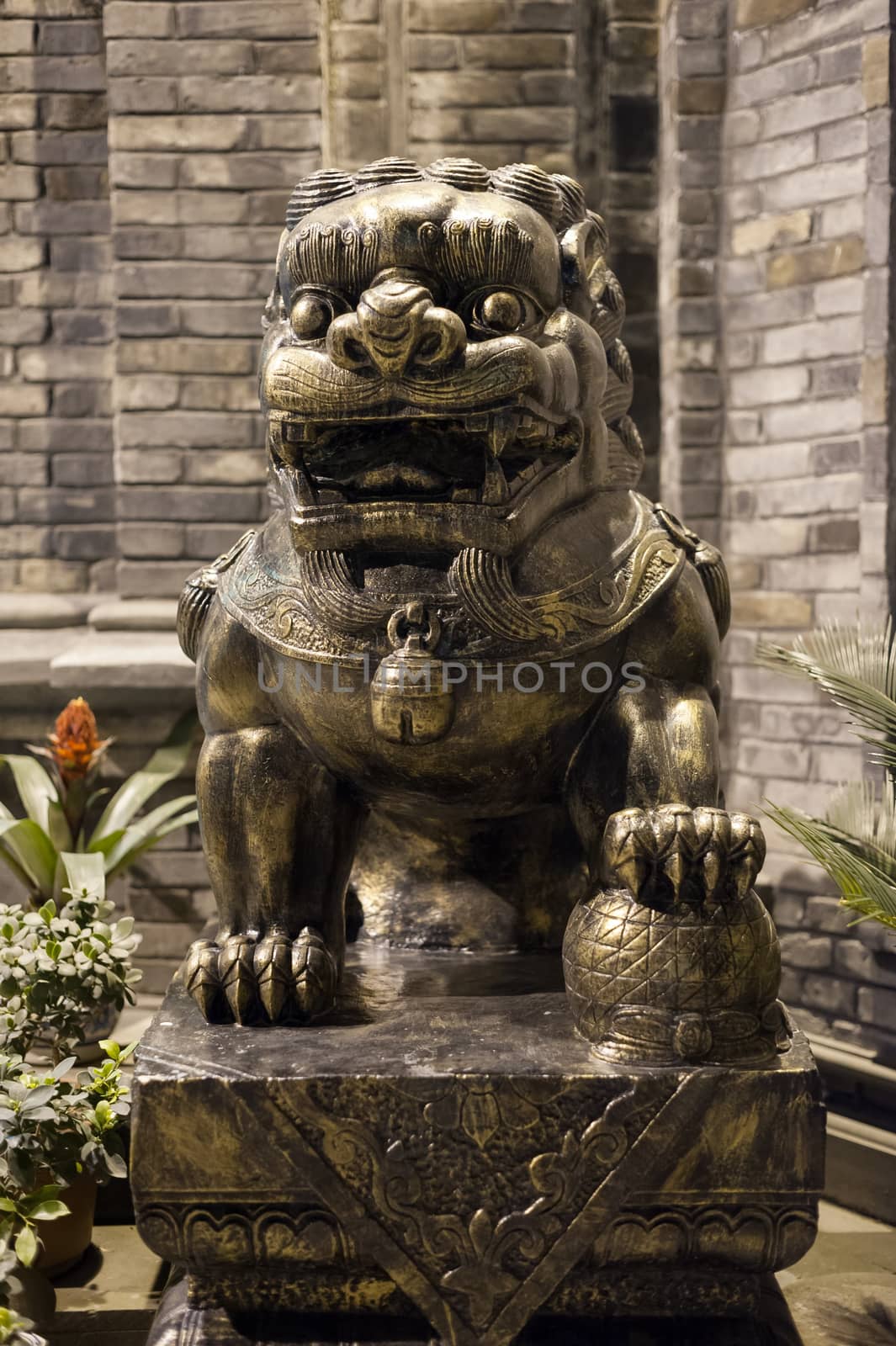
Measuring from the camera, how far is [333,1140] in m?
1.55

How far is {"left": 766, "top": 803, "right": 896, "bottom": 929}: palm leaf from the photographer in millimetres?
2252

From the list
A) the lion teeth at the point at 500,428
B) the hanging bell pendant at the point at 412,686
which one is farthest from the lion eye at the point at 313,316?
the hanging bell pendant at the point at 412,686

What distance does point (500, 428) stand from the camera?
5.25ft

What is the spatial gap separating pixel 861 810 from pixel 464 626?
1155mm

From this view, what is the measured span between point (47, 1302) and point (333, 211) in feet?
5.57

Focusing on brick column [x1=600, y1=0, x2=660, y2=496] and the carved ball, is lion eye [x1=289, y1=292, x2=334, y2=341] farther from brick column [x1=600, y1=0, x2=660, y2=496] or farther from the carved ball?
brick column [x1=600, y1=0, x2=660, y2=496]

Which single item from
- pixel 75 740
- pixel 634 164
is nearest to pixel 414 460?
pixel 75 740

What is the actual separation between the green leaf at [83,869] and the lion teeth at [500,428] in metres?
1.72

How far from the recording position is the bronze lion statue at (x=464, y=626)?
157 cm

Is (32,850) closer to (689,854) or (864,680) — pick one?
(864,680)

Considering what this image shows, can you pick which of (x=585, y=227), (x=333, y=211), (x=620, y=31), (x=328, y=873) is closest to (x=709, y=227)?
(x=620, y=31)

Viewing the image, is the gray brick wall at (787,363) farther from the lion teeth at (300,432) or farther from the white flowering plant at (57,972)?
the lion teeth at (300,432)

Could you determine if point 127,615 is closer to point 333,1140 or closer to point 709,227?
point 709,227

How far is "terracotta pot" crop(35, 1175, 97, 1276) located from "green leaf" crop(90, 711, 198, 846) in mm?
1115
